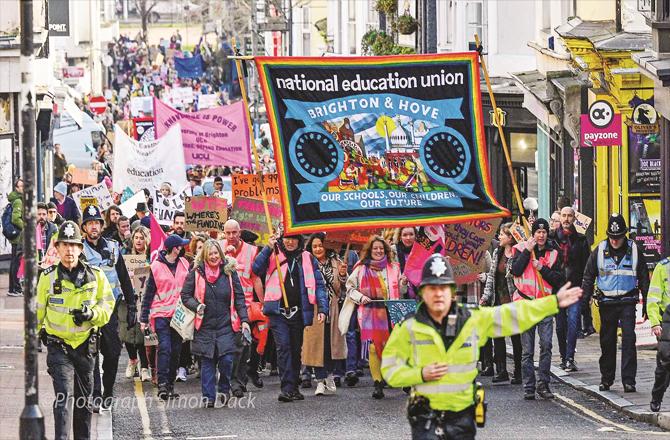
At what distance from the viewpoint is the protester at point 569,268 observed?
750 inches

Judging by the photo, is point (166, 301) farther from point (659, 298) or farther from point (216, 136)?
point (216, 136)

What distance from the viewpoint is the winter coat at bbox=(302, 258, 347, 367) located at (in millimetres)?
17578

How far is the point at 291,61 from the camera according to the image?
1691 cm

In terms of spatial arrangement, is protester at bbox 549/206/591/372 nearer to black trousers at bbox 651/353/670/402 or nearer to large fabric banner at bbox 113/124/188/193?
black trousers at bbox 651/353/670/402

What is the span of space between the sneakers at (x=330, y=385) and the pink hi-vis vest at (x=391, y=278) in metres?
1.19

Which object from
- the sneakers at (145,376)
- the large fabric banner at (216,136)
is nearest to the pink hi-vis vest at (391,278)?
the sneakers at (145,376)

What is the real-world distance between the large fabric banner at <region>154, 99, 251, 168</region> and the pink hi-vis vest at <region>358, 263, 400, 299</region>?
44.5 ft

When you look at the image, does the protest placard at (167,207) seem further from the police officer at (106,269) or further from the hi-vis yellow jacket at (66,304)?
the hi-vis yellow jacket at (66,304)

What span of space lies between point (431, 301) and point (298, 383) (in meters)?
7.15

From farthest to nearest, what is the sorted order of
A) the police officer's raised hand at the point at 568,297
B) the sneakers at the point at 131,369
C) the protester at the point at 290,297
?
the sneakers at the point at 131,369 → the protester at the point at 290,297 → the police officer's raised hand at the point at 568,297

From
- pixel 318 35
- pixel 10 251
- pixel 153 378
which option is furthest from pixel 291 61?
pixel 318 35

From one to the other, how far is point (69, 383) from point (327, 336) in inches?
197

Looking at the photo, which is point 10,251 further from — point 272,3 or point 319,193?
point 272,3

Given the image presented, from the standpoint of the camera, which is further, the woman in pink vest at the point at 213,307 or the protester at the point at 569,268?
the protester at the point at 569,268
